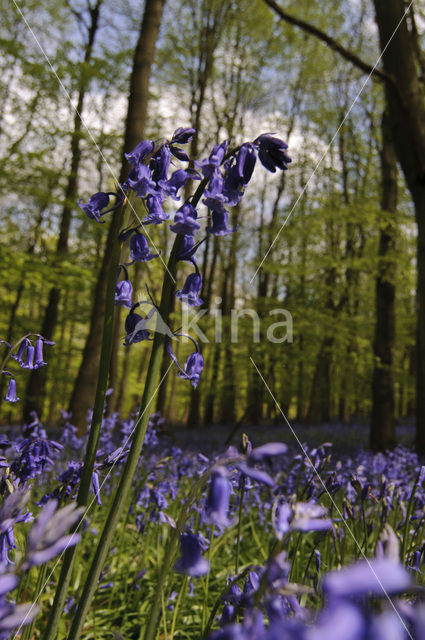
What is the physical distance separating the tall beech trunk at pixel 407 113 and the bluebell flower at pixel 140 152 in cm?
510

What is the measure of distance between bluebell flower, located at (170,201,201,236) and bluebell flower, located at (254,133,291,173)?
0.25 m

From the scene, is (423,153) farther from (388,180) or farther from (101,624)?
(101,624)

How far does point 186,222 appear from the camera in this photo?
1266 millimetres

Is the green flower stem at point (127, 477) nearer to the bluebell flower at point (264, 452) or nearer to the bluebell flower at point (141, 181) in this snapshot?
the bluebell flower at point (141, 181)

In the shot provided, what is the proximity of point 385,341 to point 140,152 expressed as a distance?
7609 mm

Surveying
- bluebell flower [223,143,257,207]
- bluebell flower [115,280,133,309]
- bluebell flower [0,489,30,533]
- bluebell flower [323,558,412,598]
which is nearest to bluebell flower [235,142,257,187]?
bluebell flower [223,143,257,207]

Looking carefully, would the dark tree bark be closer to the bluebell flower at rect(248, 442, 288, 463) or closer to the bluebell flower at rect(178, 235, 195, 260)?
the bluebell flower at rect(178, 235, 195, 260)

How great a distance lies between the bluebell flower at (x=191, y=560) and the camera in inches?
30.1

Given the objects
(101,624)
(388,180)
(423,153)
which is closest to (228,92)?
(388,180)

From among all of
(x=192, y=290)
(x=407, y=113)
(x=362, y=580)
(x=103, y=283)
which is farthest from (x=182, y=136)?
(x=407, y=113)

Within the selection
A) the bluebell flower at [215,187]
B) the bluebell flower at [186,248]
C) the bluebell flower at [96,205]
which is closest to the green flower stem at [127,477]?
the bluebell flower at [186,248]

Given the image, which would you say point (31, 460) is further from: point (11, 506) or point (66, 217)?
point (66, 217)

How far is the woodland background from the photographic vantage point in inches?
332

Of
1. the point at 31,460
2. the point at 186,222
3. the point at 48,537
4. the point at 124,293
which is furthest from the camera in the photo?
the point at 31,460
